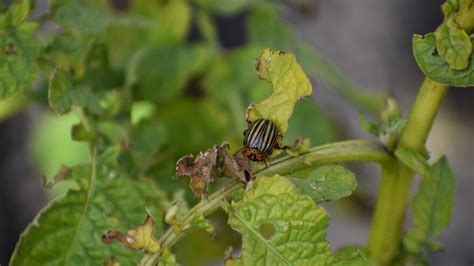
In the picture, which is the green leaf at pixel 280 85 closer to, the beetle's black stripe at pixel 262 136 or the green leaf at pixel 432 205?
the beetle's black stripe at pixel 262 136

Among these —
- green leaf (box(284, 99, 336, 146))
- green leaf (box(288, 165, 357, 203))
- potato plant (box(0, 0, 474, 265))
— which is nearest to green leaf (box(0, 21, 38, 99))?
potato plant (box(0, 0, 474, 265))

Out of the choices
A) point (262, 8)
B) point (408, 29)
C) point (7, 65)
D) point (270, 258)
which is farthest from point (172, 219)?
point (408, 29)

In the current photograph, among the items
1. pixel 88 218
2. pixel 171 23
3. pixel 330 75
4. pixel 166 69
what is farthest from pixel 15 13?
pixel 330 75

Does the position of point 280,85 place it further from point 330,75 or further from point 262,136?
point 330,75

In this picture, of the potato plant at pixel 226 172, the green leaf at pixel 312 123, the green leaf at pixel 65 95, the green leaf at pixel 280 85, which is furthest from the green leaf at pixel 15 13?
the green leaf at pixel 312 123

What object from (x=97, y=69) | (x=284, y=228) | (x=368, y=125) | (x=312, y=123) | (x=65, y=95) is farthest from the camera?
(x=312, y=123)

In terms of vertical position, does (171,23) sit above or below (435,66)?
below

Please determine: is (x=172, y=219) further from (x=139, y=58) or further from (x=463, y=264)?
(x=463, y=264)
